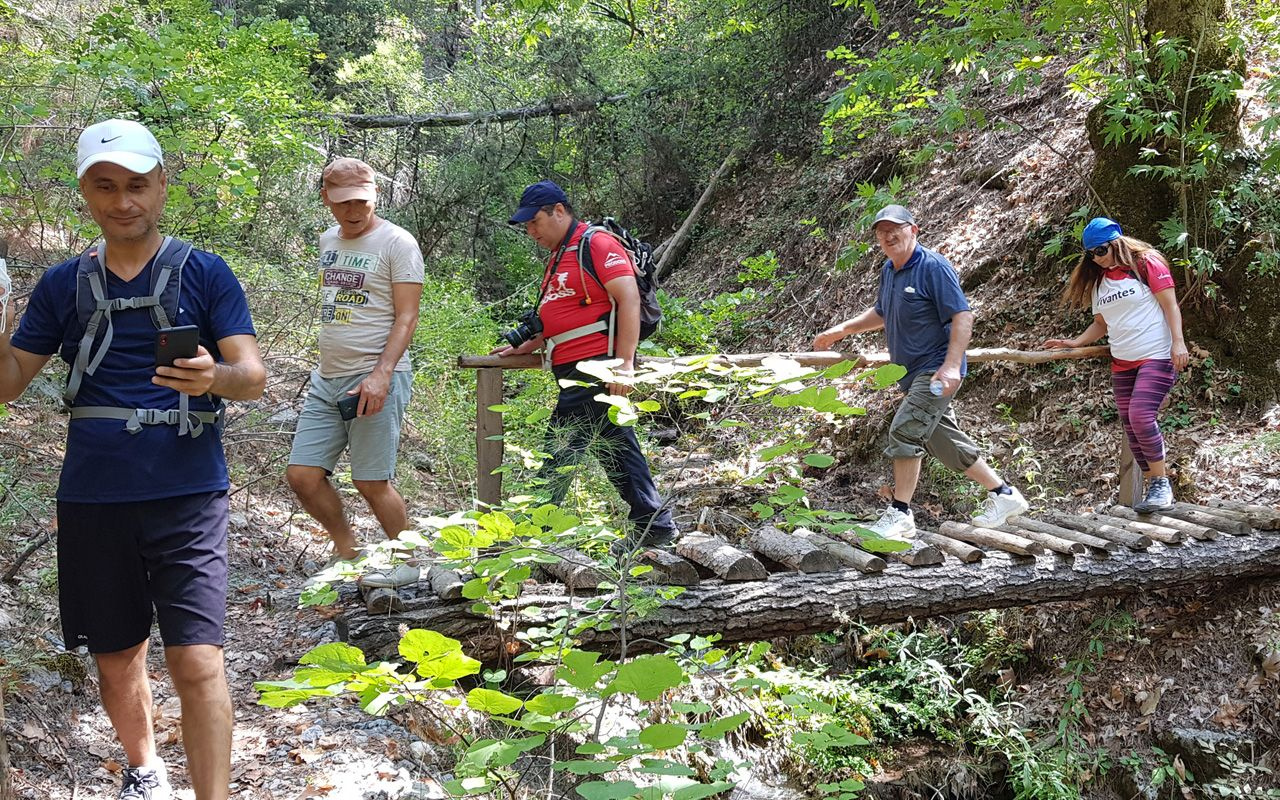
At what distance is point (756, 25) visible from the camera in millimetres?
13227

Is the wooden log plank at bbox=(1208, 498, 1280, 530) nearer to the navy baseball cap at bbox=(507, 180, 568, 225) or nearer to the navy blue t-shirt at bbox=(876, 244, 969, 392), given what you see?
the navy blue t-shirt at bbox=(876, 244, 969, 392)

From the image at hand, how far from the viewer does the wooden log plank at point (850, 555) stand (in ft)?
15.4

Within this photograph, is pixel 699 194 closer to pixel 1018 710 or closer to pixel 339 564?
pixel 1018 710

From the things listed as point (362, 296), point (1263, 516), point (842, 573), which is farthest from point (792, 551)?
point (1263, 516)

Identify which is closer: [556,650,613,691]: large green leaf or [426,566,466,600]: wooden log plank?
[556,650,613,691]: large green leaf

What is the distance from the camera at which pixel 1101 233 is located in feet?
17.2

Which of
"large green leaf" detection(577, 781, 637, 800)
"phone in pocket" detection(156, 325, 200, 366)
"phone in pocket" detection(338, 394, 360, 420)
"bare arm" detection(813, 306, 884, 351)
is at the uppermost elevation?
"phone in pocket" detection(156, 325, 200, 366)

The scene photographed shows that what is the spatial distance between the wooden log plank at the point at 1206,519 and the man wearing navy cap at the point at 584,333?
3.42m

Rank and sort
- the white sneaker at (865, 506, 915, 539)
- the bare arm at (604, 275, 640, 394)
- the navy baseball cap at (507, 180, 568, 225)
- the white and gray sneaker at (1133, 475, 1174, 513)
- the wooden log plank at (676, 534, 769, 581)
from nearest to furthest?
the bare arm at (604, 275, 640, 394) < the navy baseball cap at (507, 180, 568, 225) < the wooden log plank at (676, 534, 769, 581) < the white sneaker at (865, 506, 915, 539) < the white and gray sneaker at (1133, 475, 1174, 513)

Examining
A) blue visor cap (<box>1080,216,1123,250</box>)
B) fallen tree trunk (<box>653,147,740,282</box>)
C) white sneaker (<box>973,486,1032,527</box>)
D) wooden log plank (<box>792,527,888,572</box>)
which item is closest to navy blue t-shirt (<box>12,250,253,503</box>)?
wooden log plank (<box>792,527,888,572</box>)

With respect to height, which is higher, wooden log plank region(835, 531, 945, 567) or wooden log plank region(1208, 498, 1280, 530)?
wooden log plank region(835, 531, 945, 567)

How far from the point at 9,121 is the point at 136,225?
3.49 meters

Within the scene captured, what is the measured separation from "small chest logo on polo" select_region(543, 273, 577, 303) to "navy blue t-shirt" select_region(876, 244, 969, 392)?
1.97m

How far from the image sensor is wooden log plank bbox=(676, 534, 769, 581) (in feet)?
14.3
